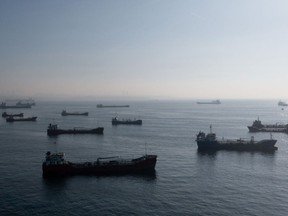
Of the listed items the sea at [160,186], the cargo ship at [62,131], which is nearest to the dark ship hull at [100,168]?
the sea at [160,186]

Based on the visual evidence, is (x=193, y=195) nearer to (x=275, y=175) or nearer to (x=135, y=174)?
(x=135, y=174)

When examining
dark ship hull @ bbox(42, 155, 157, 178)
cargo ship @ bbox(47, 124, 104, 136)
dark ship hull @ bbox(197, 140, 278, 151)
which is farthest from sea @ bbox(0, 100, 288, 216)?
cargo ship @ bbox(47, 124, 104, 136)

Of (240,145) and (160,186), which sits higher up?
(240,145)

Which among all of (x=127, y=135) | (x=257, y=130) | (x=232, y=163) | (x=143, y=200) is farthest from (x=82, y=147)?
(x=257, y=130)

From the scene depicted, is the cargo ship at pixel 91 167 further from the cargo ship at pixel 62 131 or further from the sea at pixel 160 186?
the cargo ship at pixel 62 131

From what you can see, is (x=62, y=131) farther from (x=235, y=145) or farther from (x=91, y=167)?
(x=91, y=167)

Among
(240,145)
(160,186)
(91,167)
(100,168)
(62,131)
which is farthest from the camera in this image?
(62,131)

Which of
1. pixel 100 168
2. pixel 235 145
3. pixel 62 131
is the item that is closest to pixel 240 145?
pixel 235 145
